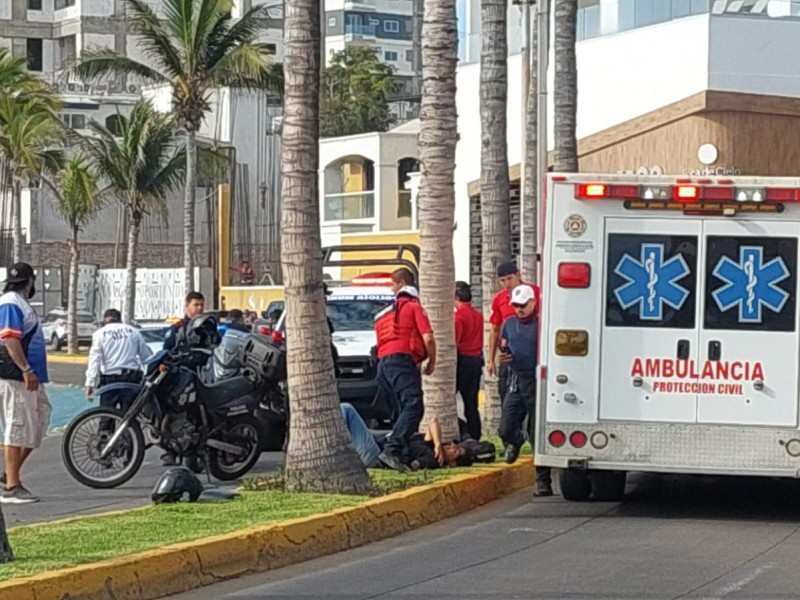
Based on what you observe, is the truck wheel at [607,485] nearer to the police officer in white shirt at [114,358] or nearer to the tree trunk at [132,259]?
the police officer in white shirt at [114,358]

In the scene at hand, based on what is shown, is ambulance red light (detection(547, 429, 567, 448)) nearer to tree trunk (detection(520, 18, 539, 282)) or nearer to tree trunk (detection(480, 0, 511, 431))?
tree trunk (detection(480, 0, 511, 431))

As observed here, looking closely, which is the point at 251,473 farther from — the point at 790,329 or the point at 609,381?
the point at 790,329

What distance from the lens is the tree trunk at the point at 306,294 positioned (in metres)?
12.9

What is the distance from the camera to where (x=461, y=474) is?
14.3m

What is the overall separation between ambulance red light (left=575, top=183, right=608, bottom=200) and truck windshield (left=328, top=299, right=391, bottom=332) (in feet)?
28.0

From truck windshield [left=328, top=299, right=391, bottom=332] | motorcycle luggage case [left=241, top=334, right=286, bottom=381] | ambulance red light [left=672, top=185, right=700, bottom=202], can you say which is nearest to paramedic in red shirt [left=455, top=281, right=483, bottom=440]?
motorcycle luggage case [left=241, top=334, right=286, bottom=381]

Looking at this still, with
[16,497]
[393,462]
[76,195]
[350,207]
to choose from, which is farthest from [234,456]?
[350,207]

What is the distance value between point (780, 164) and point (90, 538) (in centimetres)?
2302

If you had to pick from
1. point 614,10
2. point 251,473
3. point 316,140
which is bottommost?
point 251,473

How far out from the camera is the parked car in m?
54.7

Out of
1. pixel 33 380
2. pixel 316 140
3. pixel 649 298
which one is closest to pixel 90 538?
pixel 33 380

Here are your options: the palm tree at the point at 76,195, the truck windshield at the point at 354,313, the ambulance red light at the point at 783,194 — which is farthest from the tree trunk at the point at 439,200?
the palm tree at the point at 76,195

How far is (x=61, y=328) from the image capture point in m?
54.5

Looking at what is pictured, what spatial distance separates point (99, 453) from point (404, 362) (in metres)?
2.95
